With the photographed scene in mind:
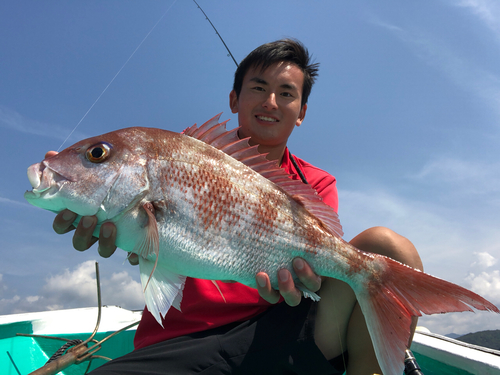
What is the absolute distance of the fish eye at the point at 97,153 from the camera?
5.49 ft

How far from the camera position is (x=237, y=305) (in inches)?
90.0

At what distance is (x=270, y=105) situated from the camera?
120 inches

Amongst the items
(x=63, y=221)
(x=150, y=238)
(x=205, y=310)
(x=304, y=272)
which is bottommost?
(x=205, y=310)

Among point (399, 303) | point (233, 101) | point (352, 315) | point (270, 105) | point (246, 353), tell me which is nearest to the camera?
point (399, 303)

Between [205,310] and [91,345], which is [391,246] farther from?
[91,345]

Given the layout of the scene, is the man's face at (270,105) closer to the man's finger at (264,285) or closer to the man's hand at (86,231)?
the man's finger at (264,285)

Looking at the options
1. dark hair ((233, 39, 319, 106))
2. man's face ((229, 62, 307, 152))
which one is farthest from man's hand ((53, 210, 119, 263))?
dark hair ((233, 39, 319, 106))

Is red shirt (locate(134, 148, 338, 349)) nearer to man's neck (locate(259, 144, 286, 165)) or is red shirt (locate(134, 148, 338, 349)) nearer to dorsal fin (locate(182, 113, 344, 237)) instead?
dorsal fin (locate(182, 113, 344, 237))

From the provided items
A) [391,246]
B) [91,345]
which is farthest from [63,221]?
[91,345]

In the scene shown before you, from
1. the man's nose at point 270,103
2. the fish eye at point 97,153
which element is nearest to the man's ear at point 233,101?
the man's nose at point 270,103

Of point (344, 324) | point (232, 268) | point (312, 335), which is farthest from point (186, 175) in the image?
point (344, 324)

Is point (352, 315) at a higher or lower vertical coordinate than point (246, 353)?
higher

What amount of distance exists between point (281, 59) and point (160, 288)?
2608 mm

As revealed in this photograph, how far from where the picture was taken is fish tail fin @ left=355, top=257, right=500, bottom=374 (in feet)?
5.41
